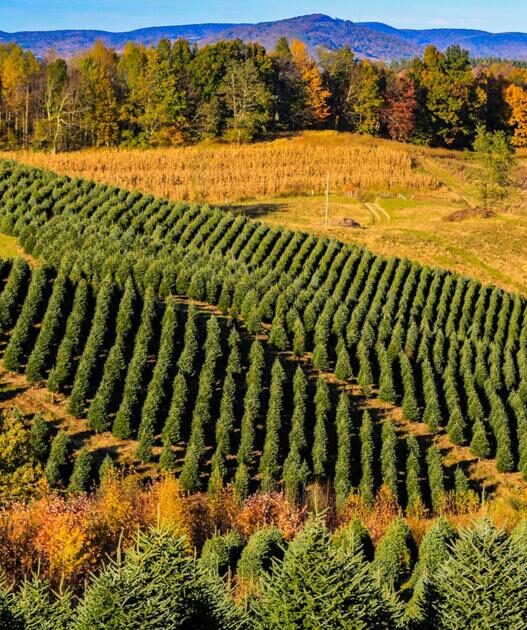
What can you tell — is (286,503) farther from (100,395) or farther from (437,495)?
(100,395)

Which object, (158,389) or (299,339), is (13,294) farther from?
(299,339)

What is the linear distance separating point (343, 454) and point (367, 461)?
0.91m

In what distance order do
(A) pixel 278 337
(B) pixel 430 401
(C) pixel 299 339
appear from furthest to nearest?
1. (A) pixel 278 337
2. (C) pixel 299 339
3. (B) pixel 430 401

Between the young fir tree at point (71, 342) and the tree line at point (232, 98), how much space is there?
169ft

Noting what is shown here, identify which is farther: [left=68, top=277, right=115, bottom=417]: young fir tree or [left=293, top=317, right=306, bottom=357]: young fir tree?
[left=293, top=317, right=306, bottom=357]: young fir tree

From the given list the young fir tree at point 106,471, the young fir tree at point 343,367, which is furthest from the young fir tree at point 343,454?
the young fir tree at point 106,471

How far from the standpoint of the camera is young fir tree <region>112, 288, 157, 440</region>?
26234mm

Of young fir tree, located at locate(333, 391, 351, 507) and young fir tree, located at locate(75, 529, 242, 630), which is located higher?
young fir tree, located at locate(75, 529, 242, 630)

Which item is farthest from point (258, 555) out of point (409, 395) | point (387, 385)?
point (387, 385)

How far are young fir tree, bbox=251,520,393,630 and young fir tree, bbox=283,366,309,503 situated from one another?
12.8 metres

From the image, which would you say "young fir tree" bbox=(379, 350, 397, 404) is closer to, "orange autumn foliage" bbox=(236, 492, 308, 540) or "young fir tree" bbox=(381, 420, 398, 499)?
"young fir tree" bbox=(381, 420, 398, 499)

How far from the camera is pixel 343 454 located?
2616cm

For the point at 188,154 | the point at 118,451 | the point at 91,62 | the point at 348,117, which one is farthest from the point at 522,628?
the point at 348,117

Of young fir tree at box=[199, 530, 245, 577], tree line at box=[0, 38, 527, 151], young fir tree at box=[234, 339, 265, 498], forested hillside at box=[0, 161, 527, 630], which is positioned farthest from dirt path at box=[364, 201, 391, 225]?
young fir tree at box=[199, 530, 245, 577]
